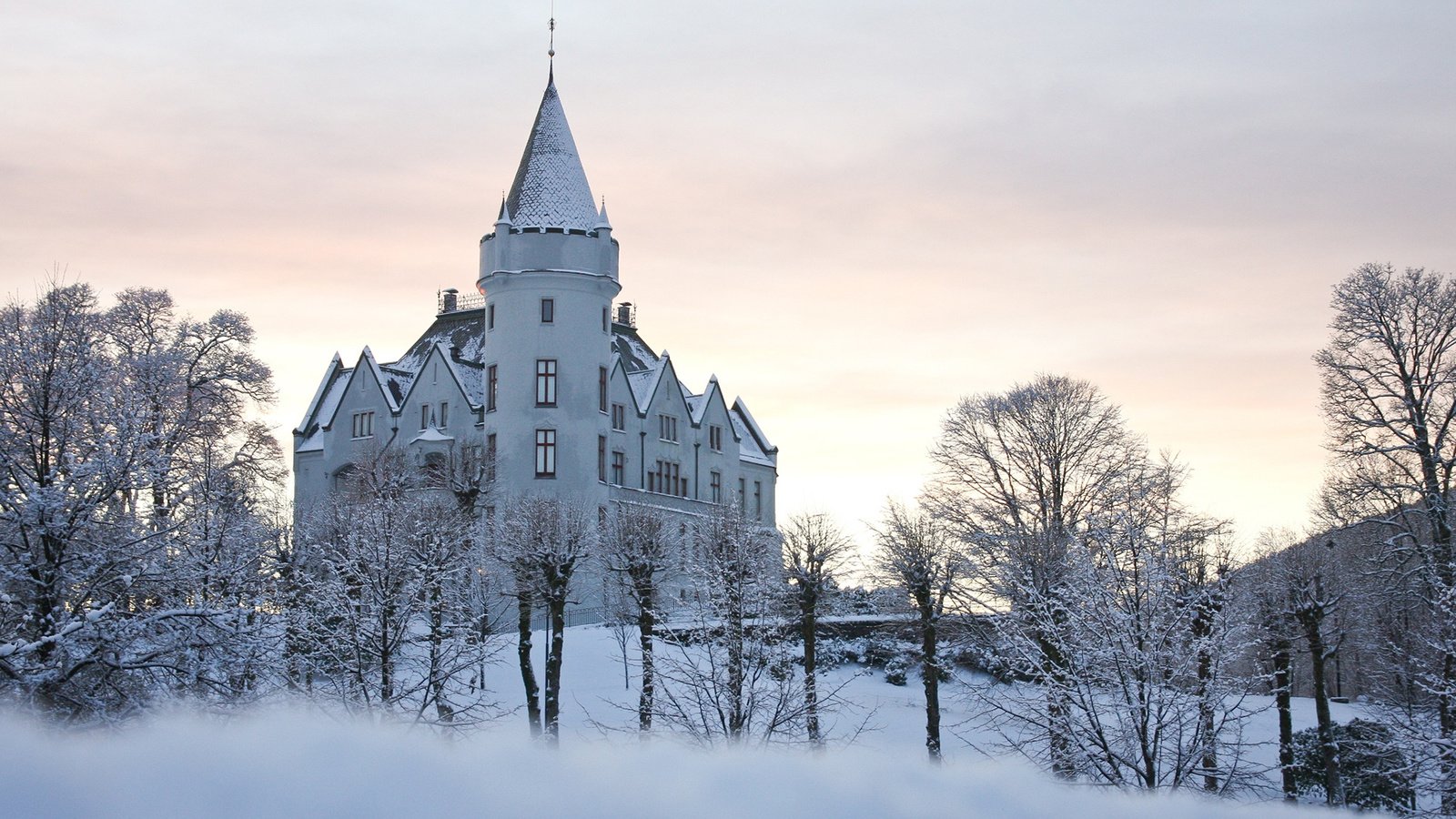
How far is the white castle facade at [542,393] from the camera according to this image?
74812 mm

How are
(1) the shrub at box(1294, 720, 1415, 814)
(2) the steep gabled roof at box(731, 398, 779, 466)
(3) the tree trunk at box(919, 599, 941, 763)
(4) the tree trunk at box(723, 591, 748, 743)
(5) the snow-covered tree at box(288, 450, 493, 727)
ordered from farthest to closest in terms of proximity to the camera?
(2) the steep gabled roof at box(731, 398, 779, 466) < (3) the tree trunk at box(919, 599, 941, 763) < (1) the shrub at box(1294, 720, 1415, 814) < (5) the snow-covered tree at box(288, 450, 493, 727) < (4) the tree trunk at box(723, 591, 748, 743)

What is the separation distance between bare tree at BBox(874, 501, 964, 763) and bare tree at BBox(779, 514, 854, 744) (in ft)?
6.79

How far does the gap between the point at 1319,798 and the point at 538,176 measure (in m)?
49.8

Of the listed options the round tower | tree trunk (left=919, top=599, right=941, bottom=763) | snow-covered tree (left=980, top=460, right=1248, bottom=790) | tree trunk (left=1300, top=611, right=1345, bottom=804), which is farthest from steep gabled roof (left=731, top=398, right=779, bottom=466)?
snow-covered tree (left=980, top=460, right=1248, bottom=790)

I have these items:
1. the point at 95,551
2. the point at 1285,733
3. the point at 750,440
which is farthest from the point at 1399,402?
the point at 750,440

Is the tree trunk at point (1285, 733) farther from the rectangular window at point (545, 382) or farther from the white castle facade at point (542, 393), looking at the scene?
the rectangular window at point (545, 382)

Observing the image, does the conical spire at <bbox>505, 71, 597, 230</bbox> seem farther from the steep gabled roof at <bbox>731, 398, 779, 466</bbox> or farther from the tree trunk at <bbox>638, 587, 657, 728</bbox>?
the tree trunk at <bbox>638, 587, 657, 728</bbox>

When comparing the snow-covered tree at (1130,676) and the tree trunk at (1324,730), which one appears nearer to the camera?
the snow-covered tree at (1130,676)

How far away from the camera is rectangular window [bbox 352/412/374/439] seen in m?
81.7

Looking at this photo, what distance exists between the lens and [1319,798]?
156ft

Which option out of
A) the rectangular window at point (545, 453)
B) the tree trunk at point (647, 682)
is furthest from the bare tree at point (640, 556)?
the rectangular window at point (545, 453)

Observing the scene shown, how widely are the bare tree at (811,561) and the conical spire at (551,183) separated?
24.3m

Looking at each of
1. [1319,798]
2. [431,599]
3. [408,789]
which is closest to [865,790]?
[408,789]

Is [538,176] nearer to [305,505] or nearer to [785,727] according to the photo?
[305,505]
